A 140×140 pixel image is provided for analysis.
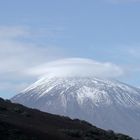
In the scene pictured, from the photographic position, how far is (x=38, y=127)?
4600cm

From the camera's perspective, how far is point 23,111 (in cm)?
5147

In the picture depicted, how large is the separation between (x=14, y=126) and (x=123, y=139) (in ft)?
37.3

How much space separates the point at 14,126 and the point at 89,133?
26.4 feet

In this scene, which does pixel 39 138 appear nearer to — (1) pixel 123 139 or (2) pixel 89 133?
(2) pixel 89 133

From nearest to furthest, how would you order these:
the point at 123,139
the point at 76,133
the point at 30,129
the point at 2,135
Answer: the point at 2,135
the point at 30,129
the point at 76,133
the point at 123,139

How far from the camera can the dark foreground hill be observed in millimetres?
42062

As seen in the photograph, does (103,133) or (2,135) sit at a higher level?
(103,133)

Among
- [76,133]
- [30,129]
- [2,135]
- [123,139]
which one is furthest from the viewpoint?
[123,139]

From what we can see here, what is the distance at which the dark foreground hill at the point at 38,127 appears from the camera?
1656 inches

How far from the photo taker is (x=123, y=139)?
5119cm

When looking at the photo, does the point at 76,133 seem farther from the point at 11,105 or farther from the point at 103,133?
the point at 11,105

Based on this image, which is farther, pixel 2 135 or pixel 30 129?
pixel 30 129

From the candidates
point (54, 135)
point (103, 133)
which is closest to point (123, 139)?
point (103, 133)

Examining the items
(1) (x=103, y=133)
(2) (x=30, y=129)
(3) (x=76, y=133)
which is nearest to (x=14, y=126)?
(2) (x=30, y=129)
